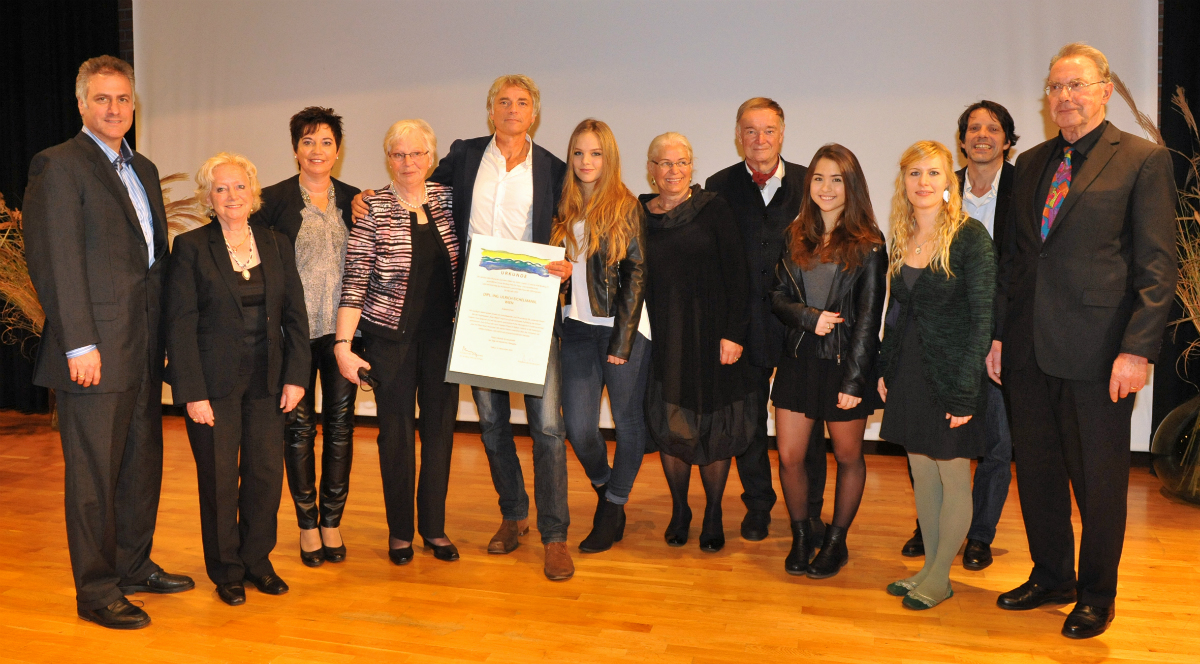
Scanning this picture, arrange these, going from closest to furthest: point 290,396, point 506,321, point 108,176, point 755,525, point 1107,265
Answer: point 1107,265, point 108,176, point 290,396, point 506,321, point 755,525

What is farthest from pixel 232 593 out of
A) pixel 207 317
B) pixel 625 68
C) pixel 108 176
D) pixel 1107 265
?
pixel 625 68

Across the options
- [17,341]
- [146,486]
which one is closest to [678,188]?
[146,486]

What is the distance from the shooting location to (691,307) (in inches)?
134

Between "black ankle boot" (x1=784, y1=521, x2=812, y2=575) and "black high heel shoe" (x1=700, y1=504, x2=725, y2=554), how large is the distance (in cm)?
33

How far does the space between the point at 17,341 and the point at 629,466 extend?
5.64 m

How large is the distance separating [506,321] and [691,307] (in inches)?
28.3

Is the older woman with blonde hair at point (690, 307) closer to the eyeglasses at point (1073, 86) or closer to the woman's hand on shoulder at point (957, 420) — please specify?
the woman's hand on shoulder at point (957, 420)

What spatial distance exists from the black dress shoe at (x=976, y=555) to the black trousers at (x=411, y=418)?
2.08 meters

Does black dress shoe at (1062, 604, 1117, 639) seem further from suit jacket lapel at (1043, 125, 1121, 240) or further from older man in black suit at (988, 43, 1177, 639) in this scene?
suit jacket lapel at (1043, 125, 1121, 240)

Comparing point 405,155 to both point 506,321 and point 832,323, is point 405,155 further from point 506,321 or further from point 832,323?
point 832,323

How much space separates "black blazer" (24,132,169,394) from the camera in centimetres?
277

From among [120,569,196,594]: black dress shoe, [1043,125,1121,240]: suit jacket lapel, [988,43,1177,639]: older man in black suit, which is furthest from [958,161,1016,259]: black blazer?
[120,569,196,594]: black dress shoe

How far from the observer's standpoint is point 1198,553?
367 centimetres

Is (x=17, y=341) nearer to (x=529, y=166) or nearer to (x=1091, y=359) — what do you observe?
(x=529, y=166)
